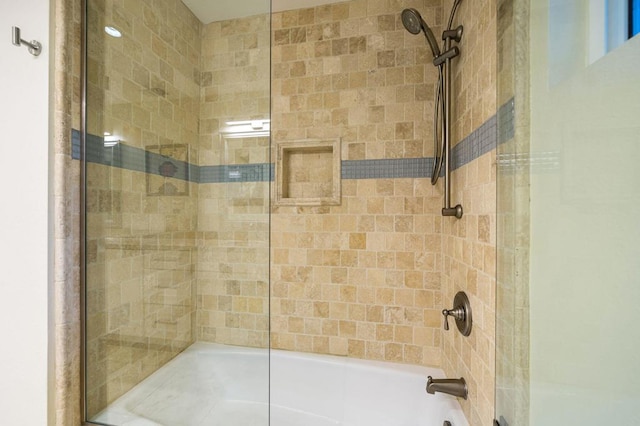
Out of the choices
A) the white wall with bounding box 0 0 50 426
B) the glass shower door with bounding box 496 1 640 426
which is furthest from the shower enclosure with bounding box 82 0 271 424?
the glass shower door with bounding box 496 1 640 426

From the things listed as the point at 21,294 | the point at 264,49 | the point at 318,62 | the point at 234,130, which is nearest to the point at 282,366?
the point at 21,294

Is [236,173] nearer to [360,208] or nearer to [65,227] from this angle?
[65,227]

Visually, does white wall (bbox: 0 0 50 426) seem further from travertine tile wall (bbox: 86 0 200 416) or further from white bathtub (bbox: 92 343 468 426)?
white bathtub (bbox: 92 343 468 426)

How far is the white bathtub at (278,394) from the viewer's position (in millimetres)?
1259

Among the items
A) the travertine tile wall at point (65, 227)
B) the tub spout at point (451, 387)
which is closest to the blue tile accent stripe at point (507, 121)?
the tub spout at point (451, 387)

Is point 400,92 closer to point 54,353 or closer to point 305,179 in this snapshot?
point 305,179

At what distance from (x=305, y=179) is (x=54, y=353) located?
1.46 meters

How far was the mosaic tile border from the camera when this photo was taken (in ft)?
3.55

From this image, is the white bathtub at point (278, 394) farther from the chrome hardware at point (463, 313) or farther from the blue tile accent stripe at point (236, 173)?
the blue tile accent stripe at point (236, 173)

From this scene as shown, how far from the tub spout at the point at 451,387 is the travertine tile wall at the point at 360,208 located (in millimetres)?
429

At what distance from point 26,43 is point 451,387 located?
7.18ft

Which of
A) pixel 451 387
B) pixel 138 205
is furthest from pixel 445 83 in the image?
pixel 138 205

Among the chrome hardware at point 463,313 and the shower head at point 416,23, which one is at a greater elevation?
the shower head at point 416,23

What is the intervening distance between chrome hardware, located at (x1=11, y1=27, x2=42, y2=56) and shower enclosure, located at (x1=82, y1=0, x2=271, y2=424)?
0.17 m
